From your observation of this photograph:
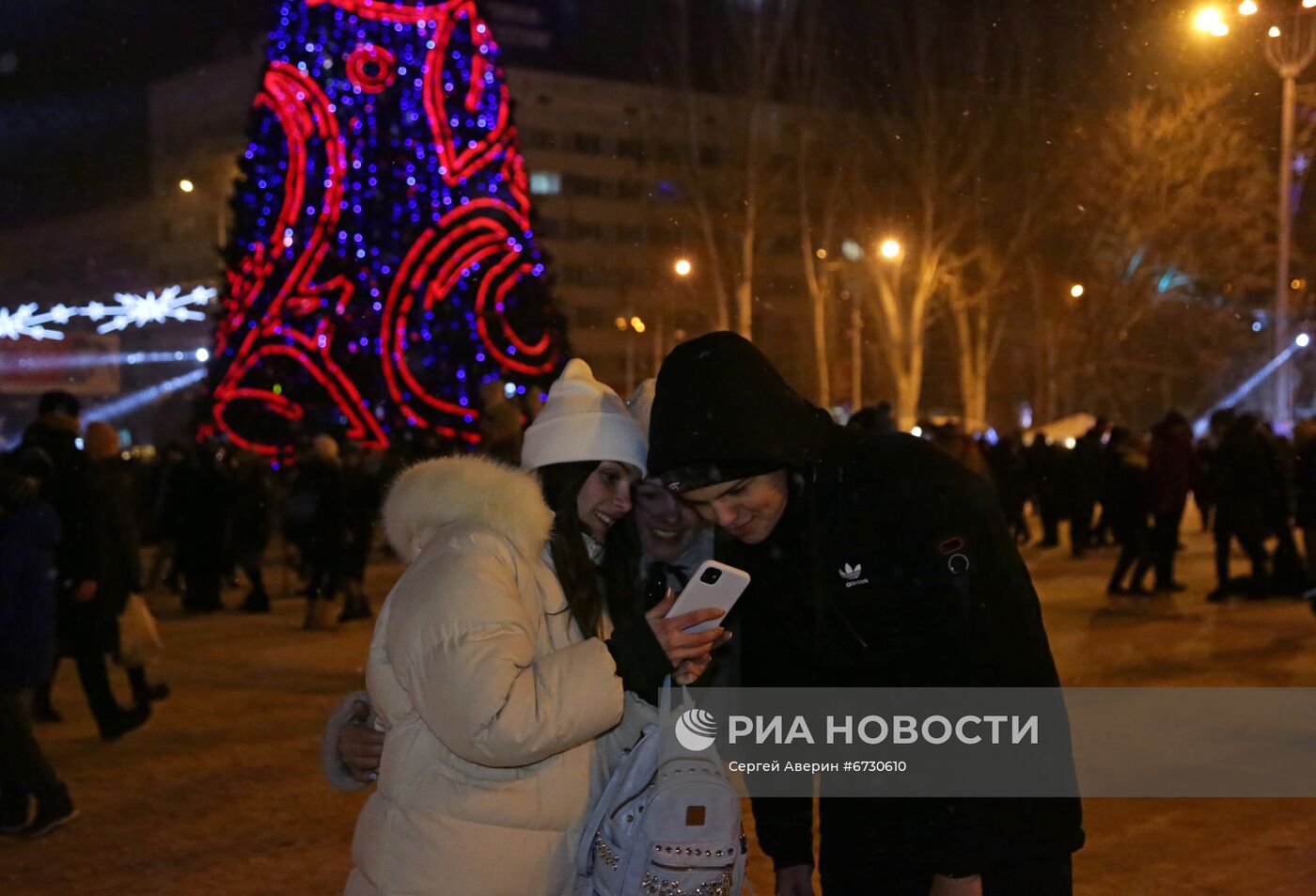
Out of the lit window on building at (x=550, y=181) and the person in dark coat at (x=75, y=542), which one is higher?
the lit window on building at (x=550, y=181)

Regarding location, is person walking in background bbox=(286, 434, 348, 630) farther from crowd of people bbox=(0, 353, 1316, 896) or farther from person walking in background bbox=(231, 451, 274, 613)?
crowd of people bbox=(0, 353, 1316, 896)

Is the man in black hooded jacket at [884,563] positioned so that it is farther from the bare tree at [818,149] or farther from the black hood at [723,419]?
the bare tree at [818,149]

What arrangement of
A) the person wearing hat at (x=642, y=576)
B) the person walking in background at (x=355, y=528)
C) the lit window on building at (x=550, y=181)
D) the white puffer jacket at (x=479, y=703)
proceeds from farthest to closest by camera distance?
the lit window on building at (x=550, y=181)
the person walking in background at (x=355, y=528)
the person wearing hat at (x=642, y=576)
the white puffer jacket at (x=479, y=703)

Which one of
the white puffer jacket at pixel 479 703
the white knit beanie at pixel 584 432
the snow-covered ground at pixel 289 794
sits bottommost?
the snow-covered ground at pixel 289 794

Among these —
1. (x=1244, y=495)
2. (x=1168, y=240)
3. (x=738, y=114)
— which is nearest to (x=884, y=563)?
(x=1244, y=495)

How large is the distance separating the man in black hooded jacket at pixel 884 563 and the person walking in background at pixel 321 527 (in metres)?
9.94

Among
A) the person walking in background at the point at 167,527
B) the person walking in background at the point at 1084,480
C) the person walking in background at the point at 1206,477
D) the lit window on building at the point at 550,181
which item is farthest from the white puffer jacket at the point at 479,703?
the lit window on building at the point at 550,181

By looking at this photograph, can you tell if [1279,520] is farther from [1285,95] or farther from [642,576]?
[642,576]

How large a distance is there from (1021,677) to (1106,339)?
3427 cm

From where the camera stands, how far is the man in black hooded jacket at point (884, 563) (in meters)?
2.34

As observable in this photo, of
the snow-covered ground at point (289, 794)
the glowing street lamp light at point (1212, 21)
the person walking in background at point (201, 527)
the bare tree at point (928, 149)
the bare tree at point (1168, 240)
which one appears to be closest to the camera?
the snow-covered ground at point (289, 794)

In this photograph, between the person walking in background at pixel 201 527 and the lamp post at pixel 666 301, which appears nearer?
the person walking in background at pixel 201 527

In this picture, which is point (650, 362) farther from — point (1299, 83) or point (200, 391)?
point (1299, 83)

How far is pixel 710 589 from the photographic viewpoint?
2355 millimetres
